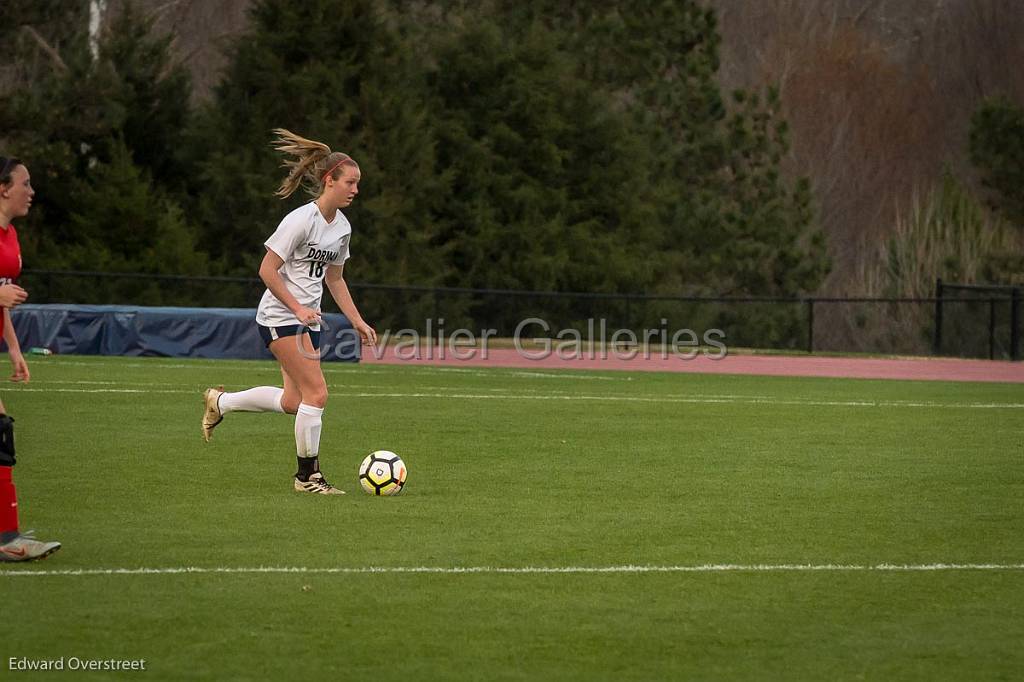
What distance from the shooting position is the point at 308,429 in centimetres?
1034

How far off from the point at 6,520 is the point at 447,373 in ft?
55.6

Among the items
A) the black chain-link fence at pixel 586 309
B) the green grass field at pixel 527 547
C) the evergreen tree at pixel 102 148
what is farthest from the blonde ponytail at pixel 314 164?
the evergreen tree at pixel 102 148

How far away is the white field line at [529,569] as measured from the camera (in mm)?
7387

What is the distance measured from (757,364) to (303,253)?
2003 centimetres

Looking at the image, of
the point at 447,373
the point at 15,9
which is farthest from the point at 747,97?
the point at 447,373

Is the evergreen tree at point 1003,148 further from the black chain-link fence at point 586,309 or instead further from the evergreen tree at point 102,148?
the evergreen tree at point 102,148

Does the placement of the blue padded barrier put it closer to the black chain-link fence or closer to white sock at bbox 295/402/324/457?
the black chain-link fence

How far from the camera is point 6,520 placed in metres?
7.52

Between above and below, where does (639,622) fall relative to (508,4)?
below

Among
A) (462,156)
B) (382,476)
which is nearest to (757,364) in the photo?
(462,156)

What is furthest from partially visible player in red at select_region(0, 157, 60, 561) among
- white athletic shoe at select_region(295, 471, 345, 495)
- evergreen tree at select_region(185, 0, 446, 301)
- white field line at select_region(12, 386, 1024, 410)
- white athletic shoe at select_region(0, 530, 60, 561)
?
evergreen tree at select_region(185, 0, 446, 301)

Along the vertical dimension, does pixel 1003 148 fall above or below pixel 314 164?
above

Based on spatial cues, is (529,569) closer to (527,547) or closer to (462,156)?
(527,547)

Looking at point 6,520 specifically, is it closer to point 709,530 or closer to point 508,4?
point 709,530
